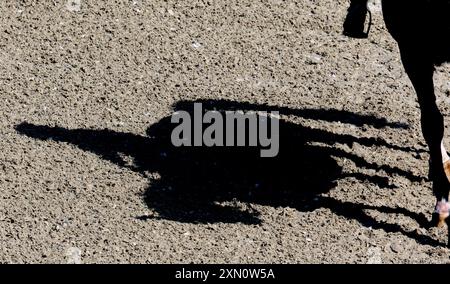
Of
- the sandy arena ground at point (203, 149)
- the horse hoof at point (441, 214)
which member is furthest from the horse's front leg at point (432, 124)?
the sandy arena ground at point (203, 149)

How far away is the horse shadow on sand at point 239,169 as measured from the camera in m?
6.80

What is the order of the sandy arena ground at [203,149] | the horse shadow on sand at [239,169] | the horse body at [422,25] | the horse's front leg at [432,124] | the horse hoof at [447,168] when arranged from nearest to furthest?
1. the horse body at [422,25]
2. the horse's front leg at [432,124]
3. the sandy arena ground at [203,149]
4. the horse hoof at [447,168]
5. the horse shadow on sand at [239,169]

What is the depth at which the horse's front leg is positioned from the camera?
641cm

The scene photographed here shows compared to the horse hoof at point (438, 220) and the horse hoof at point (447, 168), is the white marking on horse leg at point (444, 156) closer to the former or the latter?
the horse hoof at point (447, 168)

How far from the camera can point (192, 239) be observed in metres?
6.54

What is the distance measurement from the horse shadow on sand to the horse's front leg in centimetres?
17

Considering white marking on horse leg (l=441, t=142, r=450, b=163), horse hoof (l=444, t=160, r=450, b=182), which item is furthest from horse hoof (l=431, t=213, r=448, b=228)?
white marking on horse leg (l=441, t=142, r=450, b=163)

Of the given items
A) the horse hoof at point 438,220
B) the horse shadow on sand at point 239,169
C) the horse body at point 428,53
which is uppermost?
the horse body at point 428,53

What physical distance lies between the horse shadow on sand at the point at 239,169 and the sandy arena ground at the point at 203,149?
0.01 meters

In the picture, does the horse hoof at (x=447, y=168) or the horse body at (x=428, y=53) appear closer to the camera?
the horse body at (x=428, y=53)

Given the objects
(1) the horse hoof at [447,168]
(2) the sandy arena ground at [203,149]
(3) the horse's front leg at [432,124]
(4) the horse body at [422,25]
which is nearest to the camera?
(4) the horse body at [422,25]

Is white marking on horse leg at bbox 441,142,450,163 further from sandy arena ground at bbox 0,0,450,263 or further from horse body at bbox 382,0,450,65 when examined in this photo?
horse body at bbox 382,0,450,65

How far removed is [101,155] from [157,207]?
2.41 feet

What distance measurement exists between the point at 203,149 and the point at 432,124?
174 centimetres
